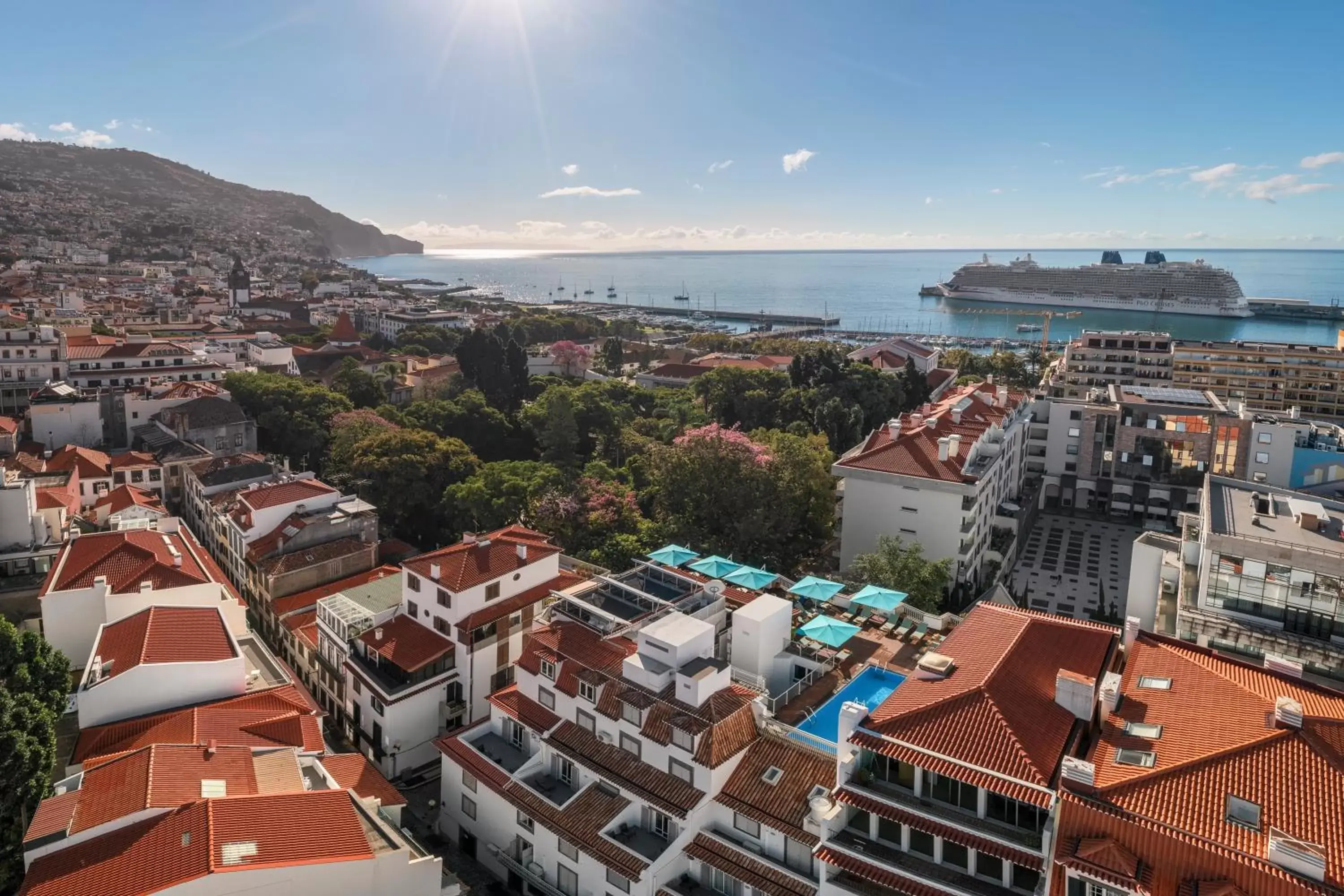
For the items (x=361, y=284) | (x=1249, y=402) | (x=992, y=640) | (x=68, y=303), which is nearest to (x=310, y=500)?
(x=992, y=640)

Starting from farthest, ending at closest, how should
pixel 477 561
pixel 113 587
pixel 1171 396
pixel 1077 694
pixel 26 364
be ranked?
1. pixel 1171 396
2. pixel 26 364
3. pixel 477 561
4. pixel 113 587
5. pixel 1077 694

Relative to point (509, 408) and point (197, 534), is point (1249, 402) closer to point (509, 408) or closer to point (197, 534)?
point (509, 408)

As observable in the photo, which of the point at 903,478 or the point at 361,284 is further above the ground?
the point at 361,284

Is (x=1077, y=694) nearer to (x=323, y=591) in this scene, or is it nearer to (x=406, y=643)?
(x=406, y=643)

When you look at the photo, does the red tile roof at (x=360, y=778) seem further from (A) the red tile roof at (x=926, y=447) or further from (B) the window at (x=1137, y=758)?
(A) the red tile roof at (x=926, y=447)

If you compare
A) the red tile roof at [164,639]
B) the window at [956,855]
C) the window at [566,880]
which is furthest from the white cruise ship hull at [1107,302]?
the red tile roof at [164,639]

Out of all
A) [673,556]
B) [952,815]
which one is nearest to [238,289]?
[673,556]
